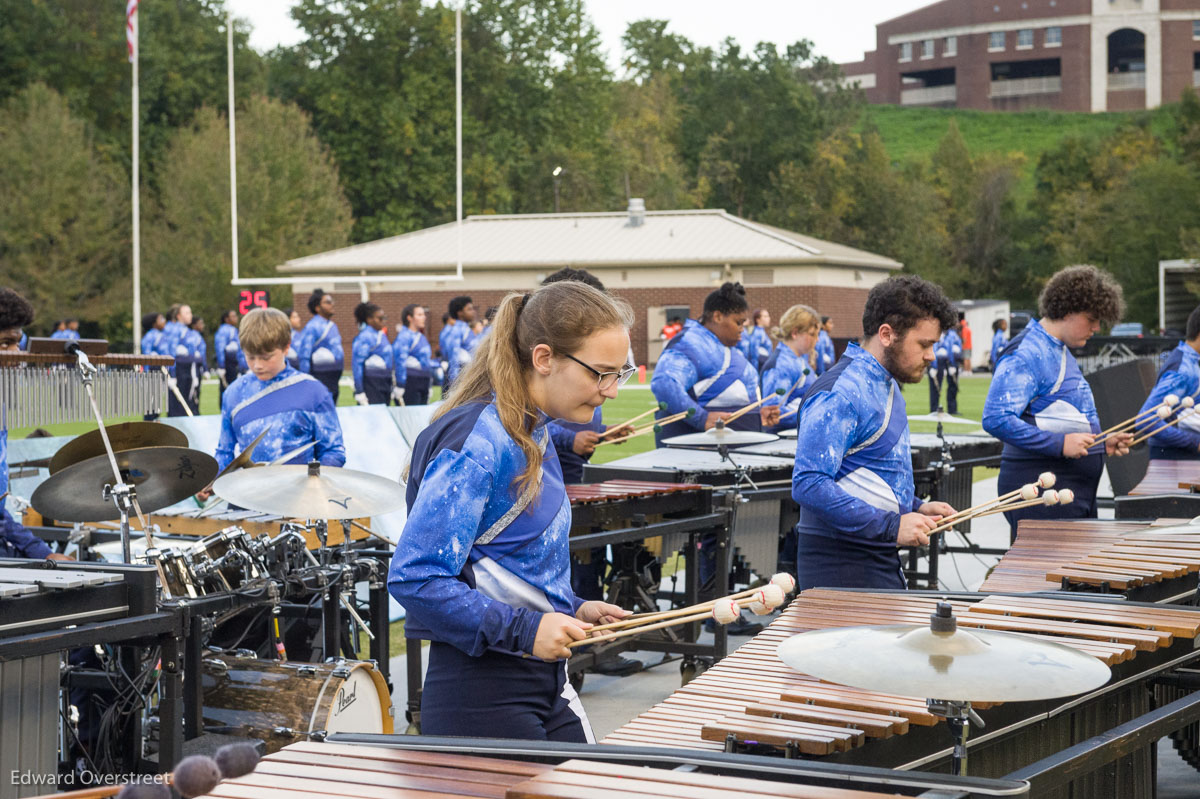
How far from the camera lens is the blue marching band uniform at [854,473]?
4645mm

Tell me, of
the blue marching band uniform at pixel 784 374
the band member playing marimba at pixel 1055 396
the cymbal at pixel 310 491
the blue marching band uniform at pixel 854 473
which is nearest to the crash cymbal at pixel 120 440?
the cymbal at pixel 310 491

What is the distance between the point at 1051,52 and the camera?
85.7m

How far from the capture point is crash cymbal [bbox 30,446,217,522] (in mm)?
5047

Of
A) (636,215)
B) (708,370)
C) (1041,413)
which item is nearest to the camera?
(1041,413)

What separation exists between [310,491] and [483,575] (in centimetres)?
236

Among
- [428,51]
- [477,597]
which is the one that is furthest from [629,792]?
[428,51]

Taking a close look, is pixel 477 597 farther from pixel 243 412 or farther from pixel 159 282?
pixel 159 282

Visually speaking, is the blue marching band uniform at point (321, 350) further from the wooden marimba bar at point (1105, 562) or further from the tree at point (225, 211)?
the tree at point (225, 211)

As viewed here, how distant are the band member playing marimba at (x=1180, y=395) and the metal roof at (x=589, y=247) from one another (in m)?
29.8

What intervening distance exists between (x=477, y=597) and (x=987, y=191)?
6140cm

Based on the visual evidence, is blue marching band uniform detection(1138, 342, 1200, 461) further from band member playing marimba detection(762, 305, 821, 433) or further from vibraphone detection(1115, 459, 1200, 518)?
band member playing marimba detection(762, 305, 821, 433)

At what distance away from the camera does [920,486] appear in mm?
9328

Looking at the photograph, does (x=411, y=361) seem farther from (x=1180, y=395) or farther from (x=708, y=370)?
(x=1180, y=395)

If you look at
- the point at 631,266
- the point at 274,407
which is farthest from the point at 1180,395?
the point at 631,266
